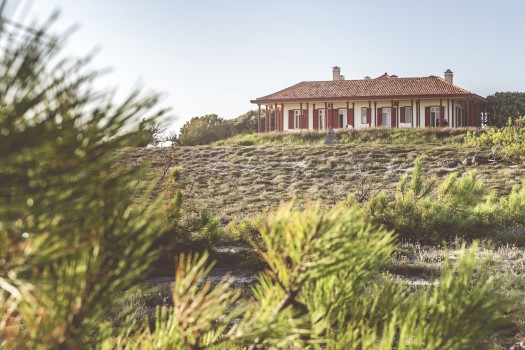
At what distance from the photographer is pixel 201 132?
39.3m

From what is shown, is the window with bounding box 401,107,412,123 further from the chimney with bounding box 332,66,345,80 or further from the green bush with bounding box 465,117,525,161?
the green bush with bounding box 465,117,525,161

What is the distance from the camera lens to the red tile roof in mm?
35438

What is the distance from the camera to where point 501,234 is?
10.5m

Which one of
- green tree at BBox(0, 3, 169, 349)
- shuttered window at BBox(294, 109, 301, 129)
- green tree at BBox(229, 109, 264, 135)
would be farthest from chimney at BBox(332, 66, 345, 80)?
green tree at BBox(0, 3, 169, 349)

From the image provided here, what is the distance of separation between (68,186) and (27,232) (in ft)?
0.31

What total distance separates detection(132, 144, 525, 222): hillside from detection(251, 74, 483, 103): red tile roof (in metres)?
10.6

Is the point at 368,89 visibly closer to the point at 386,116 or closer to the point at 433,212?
the point at 386,116

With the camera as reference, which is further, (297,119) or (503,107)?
(297,119)

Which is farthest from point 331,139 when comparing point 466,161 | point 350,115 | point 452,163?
point 350,115

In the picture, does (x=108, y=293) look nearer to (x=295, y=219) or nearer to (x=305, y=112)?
(x=295, y=219)

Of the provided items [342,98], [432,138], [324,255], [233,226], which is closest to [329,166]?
[432,138]

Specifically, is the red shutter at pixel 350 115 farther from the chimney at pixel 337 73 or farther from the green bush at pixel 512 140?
the green bush at pixel 512 140

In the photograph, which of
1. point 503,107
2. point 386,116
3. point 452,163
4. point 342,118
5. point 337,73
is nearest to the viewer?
point 452,163

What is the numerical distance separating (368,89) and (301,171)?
17662 mm
